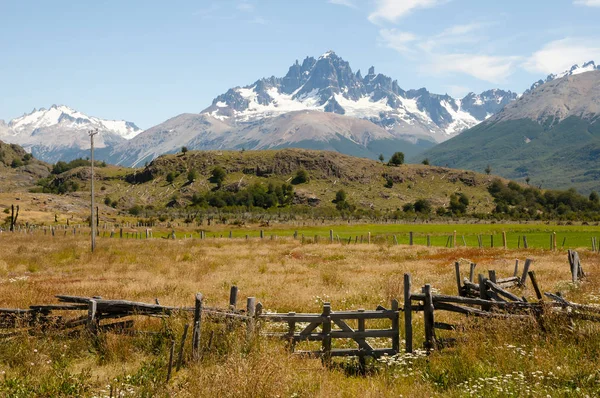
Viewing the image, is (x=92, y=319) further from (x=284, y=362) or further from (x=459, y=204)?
(x=459, y=204)

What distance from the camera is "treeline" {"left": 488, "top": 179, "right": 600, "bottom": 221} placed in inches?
6265

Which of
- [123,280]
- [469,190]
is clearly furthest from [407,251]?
[469,190]

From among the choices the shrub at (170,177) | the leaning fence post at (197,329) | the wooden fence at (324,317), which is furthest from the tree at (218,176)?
the leaning fence post at (197,329)

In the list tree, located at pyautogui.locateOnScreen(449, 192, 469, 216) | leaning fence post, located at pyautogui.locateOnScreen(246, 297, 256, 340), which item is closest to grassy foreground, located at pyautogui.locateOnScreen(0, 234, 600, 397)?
leaning fence post, located at pyautogui.locateOnScreen(246, 297, 256, 340)

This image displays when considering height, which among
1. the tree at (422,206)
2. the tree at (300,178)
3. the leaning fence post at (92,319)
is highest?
the tree at (300,178)

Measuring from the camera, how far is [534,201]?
17875 centimetres

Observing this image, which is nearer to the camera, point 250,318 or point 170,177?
point 250,318

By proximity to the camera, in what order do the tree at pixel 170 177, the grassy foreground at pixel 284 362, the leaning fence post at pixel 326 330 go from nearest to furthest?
the grassy foreground at pixel 284 362 < the leaning fence post at pixel 326 330 < the tree at pixel 170 177

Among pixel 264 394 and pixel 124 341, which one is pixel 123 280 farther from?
pixel 264 394

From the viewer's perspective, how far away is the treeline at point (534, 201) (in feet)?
522

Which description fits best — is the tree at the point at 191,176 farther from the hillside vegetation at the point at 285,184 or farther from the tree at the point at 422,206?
the tree at the point at 422,206

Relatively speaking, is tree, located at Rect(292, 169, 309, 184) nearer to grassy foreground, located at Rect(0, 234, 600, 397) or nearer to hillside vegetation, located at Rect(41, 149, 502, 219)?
hillside vegetation, located at Rect(41, 149, 502, 219)

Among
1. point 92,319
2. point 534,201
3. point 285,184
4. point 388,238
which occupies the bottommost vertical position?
point 388,238

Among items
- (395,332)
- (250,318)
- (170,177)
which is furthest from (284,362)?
(170,177)
